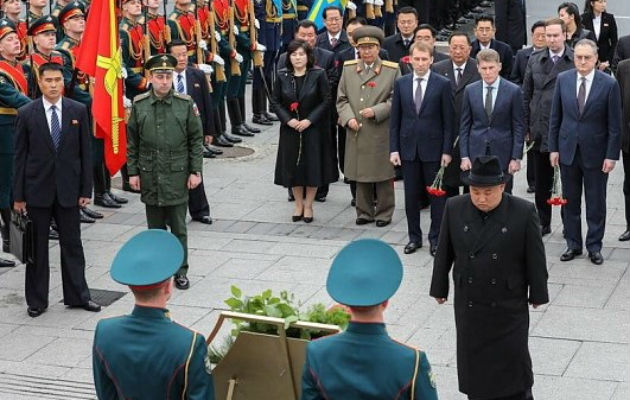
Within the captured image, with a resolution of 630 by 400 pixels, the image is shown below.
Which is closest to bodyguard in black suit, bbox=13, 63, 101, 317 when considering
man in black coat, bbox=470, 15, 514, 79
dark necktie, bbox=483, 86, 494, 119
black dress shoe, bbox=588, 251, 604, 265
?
dark necktie, bbox=483, 86, 494, 119

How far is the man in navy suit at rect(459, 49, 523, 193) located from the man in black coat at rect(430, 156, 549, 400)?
3.88 metres

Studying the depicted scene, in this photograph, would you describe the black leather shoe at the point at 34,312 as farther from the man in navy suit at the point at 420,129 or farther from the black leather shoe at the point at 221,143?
the black leather shoe at the point at 221,143

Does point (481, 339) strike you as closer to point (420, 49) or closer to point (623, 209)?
point (420, 49)

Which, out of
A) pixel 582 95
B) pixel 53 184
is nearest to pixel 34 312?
pixel 53 184

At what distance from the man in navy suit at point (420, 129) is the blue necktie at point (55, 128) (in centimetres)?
313

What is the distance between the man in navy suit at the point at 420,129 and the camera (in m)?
12.6

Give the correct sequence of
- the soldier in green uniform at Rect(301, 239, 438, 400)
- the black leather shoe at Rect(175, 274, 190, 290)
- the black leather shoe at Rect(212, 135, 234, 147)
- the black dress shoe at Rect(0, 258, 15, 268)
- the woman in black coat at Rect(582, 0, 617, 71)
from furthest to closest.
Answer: the woman in black coat at Rect(582, 0, 617, 71), the black leather shoe at Rect(212, 135, 234, 147), the black dress shoe at Rect(0, 258, 15, 268), the black leather shoe at Rect(175, 274, 190, 290), the soldier in green uniform at Rect(301, 239, 438, 400)

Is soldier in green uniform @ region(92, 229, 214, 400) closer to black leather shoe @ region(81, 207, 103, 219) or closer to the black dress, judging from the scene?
the black dress

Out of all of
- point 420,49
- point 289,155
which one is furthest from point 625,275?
point 289,155

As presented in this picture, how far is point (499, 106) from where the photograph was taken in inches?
475

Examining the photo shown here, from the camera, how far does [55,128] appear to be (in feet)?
36.1

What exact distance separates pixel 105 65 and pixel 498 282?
5555 mm

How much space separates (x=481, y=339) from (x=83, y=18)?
283 inches

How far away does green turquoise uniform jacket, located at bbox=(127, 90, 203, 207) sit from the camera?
1138 centimetres
